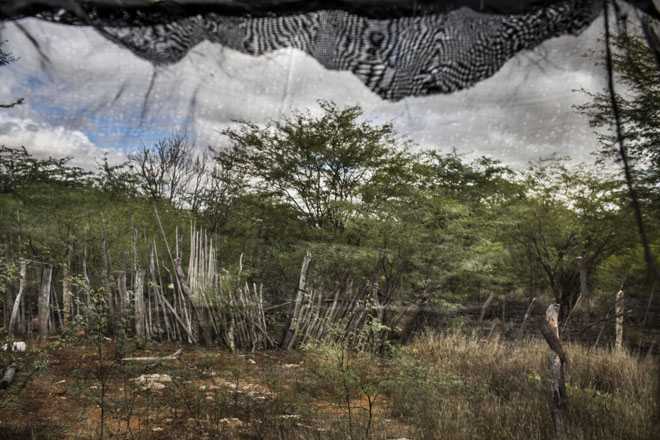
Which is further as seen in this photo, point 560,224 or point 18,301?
point 560,224

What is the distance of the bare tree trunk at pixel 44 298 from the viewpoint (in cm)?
140

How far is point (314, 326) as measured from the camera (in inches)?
157

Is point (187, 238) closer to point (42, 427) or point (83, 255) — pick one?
point (83, 255)

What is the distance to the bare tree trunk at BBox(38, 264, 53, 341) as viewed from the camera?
1402 mm

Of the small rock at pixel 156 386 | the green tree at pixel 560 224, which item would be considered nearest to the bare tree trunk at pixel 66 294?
the small rock at pixel 156 386

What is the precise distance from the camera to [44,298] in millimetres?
1428

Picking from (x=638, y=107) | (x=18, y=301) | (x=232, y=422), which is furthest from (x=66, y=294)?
(x=638, y=107)

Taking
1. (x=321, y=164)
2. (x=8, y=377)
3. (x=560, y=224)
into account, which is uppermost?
(x=321, y=164)

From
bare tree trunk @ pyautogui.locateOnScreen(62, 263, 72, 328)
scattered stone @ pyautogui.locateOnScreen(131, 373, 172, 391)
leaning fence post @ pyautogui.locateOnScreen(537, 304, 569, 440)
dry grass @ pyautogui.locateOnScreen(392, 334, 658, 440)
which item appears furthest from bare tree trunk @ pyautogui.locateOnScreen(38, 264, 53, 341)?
leaning fence post @ pyautogui.locateOnScreen(537, 304, 569, 440)

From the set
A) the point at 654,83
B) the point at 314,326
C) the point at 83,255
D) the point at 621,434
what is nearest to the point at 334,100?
the point at 654,83

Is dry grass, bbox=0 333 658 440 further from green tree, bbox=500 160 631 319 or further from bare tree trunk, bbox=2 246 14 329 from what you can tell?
green tree, bbox=500 160 631 319

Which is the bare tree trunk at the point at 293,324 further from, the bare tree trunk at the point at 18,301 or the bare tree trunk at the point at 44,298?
the bare tree trunk at the point at 18,301

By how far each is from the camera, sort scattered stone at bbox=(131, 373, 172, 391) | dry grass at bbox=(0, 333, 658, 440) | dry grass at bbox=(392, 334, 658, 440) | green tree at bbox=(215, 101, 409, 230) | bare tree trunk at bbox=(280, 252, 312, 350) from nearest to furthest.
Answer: green tree at bbox=(215, 101, 409, 230) → dry grass at bbox=(0, 333, 658, 440) → dry grass at bbox=(392, 334, 658, 440) → scattered stone at bbox=(131, 373, 172, 391) → bare tree trunk at bbox=(280, 252, 312, 350)

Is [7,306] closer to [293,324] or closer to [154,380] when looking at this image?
[154,380]
